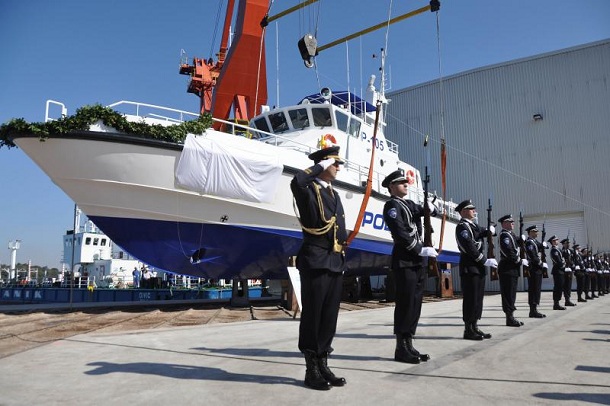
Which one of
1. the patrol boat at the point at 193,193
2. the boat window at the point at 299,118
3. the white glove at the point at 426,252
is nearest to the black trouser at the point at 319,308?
the white glove at the point at 426,252

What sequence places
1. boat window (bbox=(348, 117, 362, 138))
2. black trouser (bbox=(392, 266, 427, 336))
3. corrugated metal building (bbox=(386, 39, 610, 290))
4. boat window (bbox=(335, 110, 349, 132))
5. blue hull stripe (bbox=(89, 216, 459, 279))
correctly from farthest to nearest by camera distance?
corrugated metal building (bbox=(386, 39, 610, 290))
boat window (bbox=(348, 117, 362, 138))
boat window (bbox=(335, 110, 349, 132))
blue hull stripe (bbox=(89, 216, 459, 279))
black trouser (bbox=(392, 266, 427, 336))

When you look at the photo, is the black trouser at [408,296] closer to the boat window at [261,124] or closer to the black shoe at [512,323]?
the black shoe at [512,323]

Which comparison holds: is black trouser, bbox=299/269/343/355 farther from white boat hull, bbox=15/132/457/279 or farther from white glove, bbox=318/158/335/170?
white boat hull, bbox=15/132/457/279

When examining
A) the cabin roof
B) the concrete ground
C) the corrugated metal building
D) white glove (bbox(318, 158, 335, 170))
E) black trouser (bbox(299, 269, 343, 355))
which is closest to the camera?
the concrete ground

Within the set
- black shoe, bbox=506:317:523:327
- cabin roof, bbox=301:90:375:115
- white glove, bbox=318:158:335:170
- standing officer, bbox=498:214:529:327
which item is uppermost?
cabin roof, bbox=301:90:375:115

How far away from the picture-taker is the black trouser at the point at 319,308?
2.84 m

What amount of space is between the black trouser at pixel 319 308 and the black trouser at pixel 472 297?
2.12 m

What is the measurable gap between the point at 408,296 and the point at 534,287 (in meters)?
4.38

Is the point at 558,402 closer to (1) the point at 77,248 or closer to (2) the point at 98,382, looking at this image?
(2) the point at 98,382

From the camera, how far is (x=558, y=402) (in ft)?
7.23

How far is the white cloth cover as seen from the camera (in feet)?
23.7

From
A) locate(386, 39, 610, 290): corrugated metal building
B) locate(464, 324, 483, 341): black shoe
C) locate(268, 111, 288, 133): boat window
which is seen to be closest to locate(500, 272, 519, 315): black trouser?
locate(464, 324, 483, 341): black shoe

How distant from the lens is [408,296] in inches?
143

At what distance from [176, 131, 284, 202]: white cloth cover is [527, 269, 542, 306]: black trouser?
175 inches
